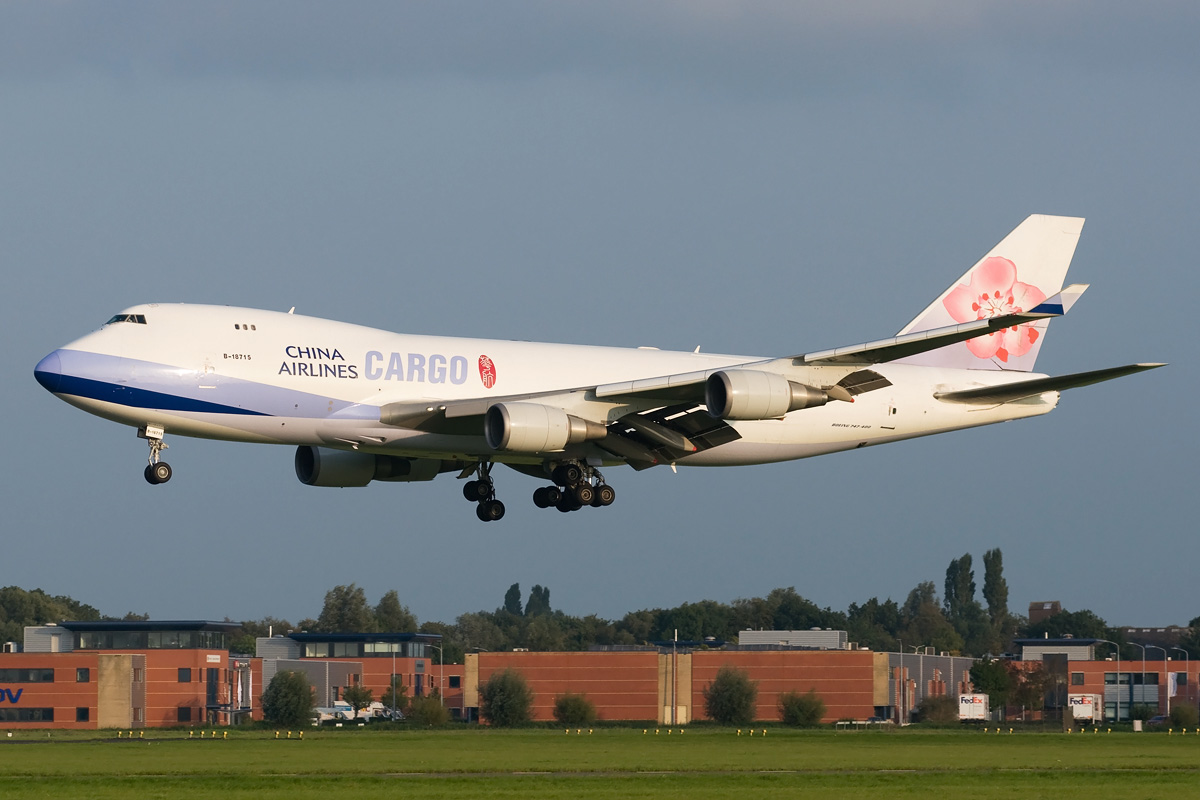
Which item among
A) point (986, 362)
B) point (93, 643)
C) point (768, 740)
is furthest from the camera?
point (93, 643)

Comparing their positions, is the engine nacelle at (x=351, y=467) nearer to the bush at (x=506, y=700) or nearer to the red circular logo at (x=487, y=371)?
the red circular logo at (x=487, y=371)

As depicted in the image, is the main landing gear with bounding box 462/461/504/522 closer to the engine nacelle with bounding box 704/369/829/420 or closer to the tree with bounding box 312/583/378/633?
the engine nacelle with bounding box 704/369/829/420

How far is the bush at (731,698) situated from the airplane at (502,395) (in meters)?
52.4

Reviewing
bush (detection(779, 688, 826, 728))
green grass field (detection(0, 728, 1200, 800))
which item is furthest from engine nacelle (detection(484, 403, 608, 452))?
bush (detection(779, 688, 826, 728))

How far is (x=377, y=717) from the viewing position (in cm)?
11650

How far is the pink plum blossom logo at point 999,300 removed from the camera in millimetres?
56375

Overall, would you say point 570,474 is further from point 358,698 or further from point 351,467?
point 358,698

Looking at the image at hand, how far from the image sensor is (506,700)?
103312 millimetres

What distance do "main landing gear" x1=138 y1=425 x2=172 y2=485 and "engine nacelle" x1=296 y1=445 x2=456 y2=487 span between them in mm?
7420

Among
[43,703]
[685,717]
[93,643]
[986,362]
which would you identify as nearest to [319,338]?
[986,362]

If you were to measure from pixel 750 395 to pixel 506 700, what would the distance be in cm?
6173

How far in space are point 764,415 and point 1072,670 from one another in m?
97.3

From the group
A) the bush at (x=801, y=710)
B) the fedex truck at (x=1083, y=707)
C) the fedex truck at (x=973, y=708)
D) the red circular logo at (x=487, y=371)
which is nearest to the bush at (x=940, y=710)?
the fedex truck at (x=973, y=708)

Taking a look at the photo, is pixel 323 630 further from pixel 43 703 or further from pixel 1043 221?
pixel 1043 221
